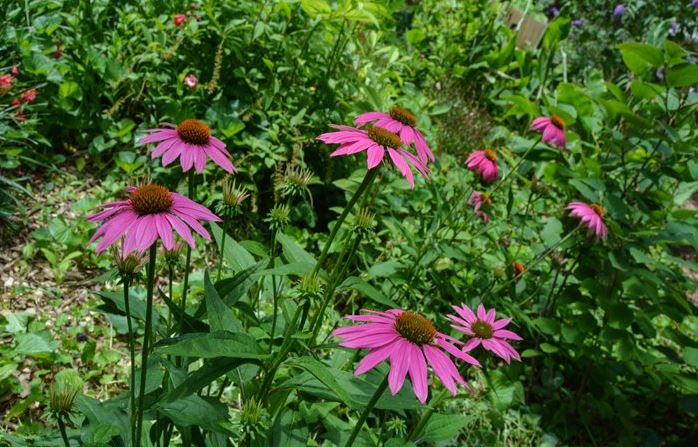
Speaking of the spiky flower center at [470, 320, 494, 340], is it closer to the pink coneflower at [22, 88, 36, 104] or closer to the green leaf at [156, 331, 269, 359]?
the green leaf at [156, 331, 269, 359]

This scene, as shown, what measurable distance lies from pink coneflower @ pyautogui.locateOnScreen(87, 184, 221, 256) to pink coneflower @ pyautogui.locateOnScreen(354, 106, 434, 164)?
0.45m

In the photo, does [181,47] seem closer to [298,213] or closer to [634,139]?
[298,213]

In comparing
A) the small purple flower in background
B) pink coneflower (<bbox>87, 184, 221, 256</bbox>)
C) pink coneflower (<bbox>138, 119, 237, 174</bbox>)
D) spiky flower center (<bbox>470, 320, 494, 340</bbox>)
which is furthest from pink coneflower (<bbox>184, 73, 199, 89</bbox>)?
the small purple flower in background

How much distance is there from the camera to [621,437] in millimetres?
2113

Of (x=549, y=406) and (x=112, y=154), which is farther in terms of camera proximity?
(x=112, y=154)

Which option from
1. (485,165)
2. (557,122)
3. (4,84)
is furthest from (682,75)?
(4,84)

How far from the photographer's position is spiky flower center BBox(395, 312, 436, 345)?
84 centimetres

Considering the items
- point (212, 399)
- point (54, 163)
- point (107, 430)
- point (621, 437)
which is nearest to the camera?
point (107, 430)

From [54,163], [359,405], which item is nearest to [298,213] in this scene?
[54,163]

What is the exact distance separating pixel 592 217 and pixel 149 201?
1579mm

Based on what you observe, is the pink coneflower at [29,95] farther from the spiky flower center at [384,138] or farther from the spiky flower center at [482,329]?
the spiky flower center at [482,329]

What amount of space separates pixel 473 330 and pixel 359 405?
1.05ft

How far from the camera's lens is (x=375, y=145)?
3.42 ft

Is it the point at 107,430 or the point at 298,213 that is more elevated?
the point at 107,430
